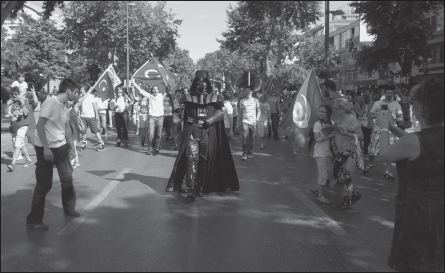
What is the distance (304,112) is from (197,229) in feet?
13.7

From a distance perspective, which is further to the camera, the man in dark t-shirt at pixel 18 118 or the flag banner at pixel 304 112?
the man in dark t-shirt at pixel 18 118

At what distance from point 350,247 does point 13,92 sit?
8002 millimetres

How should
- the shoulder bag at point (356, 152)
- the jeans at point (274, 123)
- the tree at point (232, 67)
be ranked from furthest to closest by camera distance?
the tree at point (232, 67) < the jeans at point (274, 123) < the shoulder bag at point (356, 152)

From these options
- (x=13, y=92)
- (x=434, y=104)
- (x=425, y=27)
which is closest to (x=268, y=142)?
(x=13, y=92)

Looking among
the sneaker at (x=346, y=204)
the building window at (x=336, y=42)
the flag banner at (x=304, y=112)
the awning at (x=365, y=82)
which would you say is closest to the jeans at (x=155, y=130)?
the flag banner at (x=304, y=112)

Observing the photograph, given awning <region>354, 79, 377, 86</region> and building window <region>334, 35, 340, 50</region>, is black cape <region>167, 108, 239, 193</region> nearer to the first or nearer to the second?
awning <region>354, 79, 377, 86</region>

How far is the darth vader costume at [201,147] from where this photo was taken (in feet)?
24.9

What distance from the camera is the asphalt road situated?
450 cm

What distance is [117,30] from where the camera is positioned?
151 ft

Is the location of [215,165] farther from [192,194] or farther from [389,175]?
[389,175]

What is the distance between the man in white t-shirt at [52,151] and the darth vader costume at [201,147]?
1.85 meters

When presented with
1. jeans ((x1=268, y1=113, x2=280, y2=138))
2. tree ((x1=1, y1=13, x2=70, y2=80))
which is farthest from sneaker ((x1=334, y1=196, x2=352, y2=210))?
tree ((x1=1, y1=13, x2=70, y2=80))

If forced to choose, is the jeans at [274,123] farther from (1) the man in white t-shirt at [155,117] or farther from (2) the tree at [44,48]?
(2) the tree at [44,48]

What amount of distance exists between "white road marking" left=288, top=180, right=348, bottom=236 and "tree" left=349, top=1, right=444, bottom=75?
2298cm
